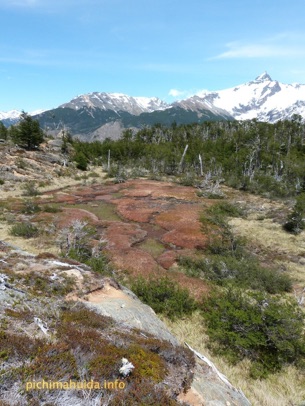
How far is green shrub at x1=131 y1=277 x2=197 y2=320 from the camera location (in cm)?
Answer: 1557

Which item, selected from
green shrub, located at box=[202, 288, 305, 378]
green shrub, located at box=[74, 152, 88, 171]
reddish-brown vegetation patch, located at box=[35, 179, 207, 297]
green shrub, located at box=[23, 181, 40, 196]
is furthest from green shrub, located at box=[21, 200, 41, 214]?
green shrub, located at box=[74, 152, 88, 171]

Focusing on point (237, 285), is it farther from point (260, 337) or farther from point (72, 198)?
point (72, 198)

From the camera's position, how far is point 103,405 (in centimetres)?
512

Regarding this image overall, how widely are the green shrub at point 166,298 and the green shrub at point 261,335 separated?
251 centimetres

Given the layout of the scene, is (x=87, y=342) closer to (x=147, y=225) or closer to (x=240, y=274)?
(x=240, y=274)

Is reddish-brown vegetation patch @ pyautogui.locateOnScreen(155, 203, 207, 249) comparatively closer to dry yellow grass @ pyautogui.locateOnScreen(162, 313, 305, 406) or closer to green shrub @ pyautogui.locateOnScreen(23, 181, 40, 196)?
dry yellow grass @ pyautogui.locateOnScreen(162, 313, 305, 406)

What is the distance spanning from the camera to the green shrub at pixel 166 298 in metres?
15.6

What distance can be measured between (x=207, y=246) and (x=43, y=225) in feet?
62.5

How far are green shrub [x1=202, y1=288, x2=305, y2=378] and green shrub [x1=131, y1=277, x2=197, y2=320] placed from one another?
8.23 feet

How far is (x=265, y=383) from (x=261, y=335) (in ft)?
6.80

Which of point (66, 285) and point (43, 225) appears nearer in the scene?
point (66, 285)

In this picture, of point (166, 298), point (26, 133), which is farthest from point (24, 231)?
point (26, 133)

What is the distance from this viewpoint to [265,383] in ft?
34.7

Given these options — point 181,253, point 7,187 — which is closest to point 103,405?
point 181,253
